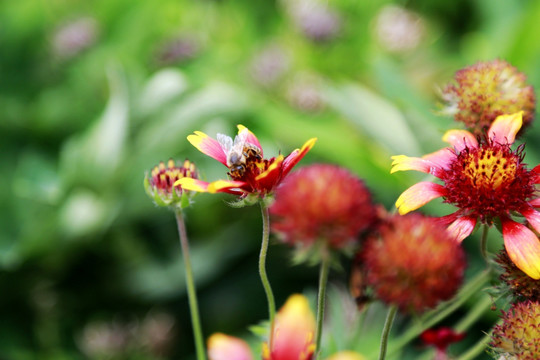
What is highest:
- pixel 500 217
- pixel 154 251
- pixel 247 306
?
pixel 154 251

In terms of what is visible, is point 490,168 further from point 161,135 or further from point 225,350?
point 161,135

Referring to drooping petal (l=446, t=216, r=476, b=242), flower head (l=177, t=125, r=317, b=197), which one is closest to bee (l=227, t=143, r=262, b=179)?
flower head (l=177, t=125, r=317, b=197)

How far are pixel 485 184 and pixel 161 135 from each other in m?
0.44

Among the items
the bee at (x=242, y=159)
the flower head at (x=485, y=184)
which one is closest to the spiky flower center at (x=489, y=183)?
the flower head at (x=485, y=184)

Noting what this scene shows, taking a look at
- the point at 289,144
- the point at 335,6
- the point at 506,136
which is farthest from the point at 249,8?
the point at 506,136

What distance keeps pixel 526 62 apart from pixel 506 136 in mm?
511

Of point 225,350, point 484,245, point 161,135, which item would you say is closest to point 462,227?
point 484,245

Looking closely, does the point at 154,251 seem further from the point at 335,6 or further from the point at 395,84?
the point at 335,6

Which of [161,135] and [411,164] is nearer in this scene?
[411,164]

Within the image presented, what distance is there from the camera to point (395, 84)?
647 mm

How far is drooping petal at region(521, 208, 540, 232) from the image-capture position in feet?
0.93

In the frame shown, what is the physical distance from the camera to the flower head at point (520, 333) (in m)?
0.26

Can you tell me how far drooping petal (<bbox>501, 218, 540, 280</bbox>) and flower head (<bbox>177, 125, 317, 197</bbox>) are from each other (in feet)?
0.34

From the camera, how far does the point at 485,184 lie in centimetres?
31
